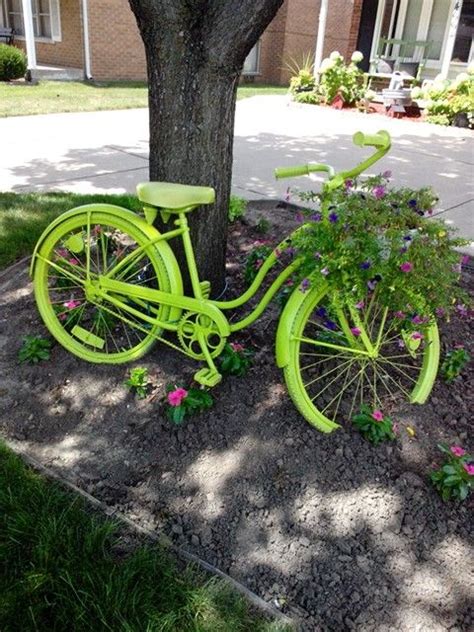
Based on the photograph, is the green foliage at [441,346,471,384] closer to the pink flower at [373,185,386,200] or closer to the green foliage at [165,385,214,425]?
the pink flower at [373,185,386,200]

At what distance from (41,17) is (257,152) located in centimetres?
1388

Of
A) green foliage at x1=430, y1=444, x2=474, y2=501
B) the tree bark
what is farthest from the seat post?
green foliage at x1=430, y1=444, x2=474, y2=501

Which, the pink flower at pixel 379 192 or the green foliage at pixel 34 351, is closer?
the pink flower at pixel 379 192

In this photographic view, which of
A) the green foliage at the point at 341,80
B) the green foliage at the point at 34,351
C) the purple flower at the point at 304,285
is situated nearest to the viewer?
the purple flower at the point at 304,285

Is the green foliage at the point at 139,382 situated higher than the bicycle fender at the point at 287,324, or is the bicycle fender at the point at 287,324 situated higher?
the bicycle fender at the point at 287,324

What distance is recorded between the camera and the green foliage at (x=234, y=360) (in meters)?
2.88

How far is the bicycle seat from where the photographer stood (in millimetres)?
2652

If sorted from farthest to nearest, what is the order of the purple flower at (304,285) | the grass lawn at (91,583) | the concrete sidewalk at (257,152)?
the concrete sidewalk at (257,152) < the purple flower at (304,285) < the grass lawn at (91,583)

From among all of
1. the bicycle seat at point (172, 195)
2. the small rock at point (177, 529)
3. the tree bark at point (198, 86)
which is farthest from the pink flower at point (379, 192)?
the small rock at point (177, 529)

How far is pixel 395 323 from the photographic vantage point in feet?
8.57

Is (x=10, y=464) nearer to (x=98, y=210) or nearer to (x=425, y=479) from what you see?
(x=98, y=210)

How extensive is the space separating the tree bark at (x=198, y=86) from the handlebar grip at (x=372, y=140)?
743 mm

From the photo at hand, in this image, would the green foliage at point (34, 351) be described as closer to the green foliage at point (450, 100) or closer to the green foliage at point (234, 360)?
the green foliage at point (234, 360)

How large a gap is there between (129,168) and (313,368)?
15.5ft
